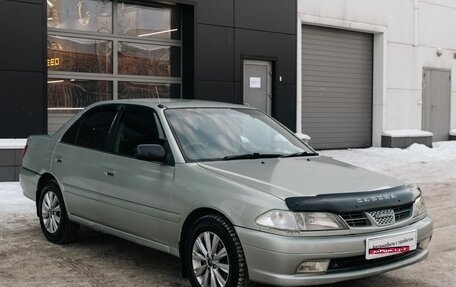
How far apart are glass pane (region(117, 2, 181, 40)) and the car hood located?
27.4 feet

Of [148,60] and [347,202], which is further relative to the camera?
[148,60]

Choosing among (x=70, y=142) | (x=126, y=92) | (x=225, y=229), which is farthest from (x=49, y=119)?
(x=225, y=229)

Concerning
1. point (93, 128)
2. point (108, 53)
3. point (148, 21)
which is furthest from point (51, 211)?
point (148, 21)

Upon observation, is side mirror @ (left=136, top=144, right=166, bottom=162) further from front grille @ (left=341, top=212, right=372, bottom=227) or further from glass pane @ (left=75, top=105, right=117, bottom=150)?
front grille @ (left=341, top=212, right=372, bottom=227)

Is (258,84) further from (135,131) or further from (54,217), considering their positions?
(135,131)

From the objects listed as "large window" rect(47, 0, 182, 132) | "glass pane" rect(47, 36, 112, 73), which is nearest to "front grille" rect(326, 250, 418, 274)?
"large window" rect(47, 0, 182, 132)

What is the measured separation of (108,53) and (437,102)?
11.6m

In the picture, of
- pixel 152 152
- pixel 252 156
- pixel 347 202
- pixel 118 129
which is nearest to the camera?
pixel 347 202

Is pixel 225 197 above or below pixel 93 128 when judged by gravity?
below

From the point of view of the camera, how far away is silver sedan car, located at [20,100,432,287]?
13.7 feet

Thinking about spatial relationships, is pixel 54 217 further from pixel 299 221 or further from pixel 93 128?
pixel 299 221

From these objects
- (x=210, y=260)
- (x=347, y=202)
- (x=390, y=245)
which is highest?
(x=347, y=202)

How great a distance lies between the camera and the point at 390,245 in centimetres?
439

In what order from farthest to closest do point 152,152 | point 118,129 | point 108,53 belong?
point 108,53 → point 118,129 → point 152,152
